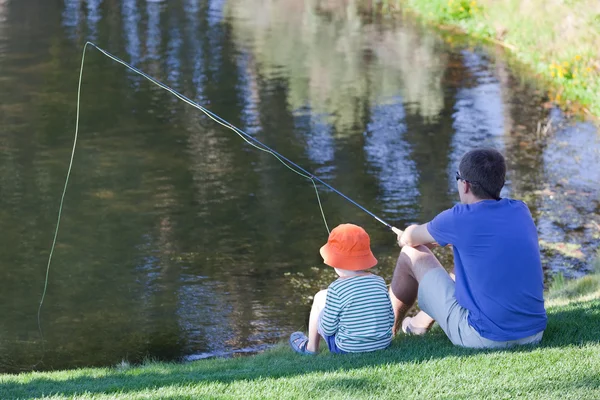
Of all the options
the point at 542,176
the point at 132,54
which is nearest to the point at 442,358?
the point at 542,176

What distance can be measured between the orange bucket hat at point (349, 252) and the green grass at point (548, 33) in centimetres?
862

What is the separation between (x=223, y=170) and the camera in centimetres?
998

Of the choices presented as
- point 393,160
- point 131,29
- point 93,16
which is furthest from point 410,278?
point 93,16

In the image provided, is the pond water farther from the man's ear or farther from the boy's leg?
the man's ear

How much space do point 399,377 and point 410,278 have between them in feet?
3.11

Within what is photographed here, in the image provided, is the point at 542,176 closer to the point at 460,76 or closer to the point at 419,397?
the point at 460,76

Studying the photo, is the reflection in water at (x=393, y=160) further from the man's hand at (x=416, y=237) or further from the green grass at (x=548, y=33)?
the man's hand at (x=416, y=237)

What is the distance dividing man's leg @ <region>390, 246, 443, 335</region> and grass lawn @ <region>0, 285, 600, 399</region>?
0.14 m

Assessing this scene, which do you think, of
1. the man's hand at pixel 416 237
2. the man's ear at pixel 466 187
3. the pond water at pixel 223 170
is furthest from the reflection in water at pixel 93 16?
the man's ear at pixel 466 187

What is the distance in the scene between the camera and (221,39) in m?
16.5

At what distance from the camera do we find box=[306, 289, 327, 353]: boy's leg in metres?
4.87

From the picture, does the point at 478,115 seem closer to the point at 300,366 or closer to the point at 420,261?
the point at 420,261

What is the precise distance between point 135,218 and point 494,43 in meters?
10.3

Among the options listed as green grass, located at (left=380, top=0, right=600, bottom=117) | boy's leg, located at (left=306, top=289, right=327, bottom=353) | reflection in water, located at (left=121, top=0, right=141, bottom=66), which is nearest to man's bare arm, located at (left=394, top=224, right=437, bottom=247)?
boy's leg, located at (left=306, top=289, right=327, bottom=353)
